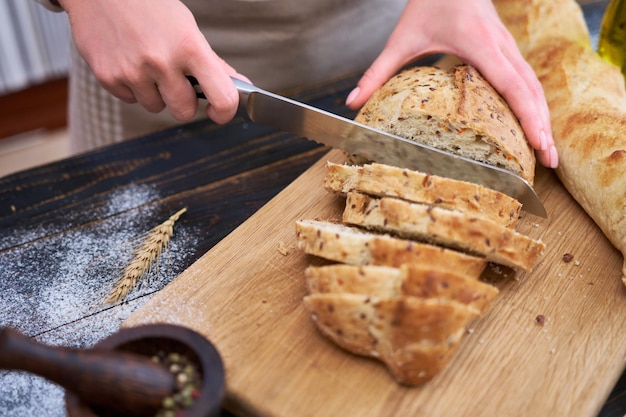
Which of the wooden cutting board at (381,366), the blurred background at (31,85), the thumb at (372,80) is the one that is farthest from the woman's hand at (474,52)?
the blurred background at (31,85)

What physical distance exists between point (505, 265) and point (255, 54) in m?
1.88

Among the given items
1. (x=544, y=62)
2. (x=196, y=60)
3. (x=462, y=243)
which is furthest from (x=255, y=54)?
(x=462, y=243)

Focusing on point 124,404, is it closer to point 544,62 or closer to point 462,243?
point 462,243

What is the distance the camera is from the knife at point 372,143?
2.47 m

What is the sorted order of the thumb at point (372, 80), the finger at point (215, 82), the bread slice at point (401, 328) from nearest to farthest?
the bread slice at point (401, 328) → the finger at point (215, 82) → the thumb at point (372, 80)

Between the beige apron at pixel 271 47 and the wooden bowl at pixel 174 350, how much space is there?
199 centimetres

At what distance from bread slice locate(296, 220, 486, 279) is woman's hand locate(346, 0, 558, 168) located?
2.71 ft

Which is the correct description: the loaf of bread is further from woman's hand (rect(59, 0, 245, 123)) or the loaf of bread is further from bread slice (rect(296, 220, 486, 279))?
woman's hand (rect(59, 0, 245, 123))

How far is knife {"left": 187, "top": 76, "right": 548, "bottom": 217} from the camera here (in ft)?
8.11

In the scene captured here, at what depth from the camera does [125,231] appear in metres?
2.64

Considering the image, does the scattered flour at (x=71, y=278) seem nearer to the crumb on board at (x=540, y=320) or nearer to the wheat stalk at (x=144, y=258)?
the wheat stalk at (x=144, y=258)

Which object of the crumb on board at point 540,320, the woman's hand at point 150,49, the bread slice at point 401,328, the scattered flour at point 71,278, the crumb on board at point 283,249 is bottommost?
the scattered flour at point 71,278

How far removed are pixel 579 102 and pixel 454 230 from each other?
3.63 ft

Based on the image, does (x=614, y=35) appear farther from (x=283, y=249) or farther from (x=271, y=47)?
(x=283, y=249)
